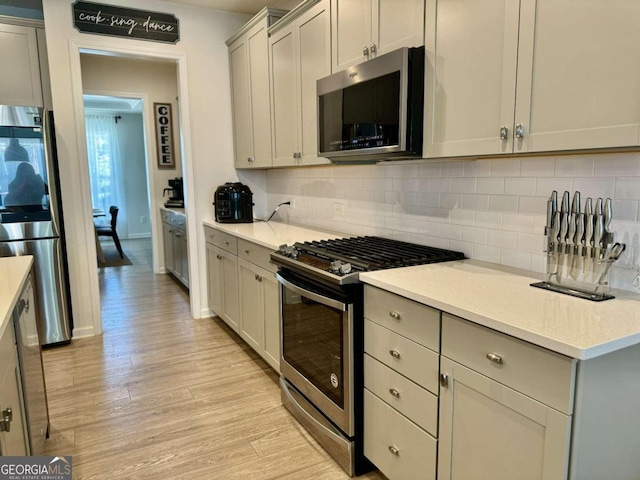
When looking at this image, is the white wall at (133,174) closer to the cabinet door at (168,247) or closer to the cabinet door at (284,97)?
the cabinet door at (168,247)

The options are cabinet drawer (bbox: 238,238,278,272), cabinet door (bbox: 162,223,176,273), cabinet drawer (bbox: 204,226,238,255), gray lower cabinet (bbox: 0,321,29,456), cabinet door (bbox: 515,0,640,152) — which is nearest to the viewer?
cabinet door (bbox: 515,0,640,152)

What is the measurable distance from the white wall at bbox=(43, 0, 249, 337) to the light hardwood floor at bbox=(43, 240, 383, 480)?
1.62ft

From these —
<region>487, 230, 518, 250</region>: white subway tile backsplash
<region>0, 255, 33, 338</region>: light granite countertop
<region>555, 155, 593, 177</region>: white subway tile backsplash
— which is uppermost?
<region>555, 155, 593, 177</region>: white subway tile backsplash

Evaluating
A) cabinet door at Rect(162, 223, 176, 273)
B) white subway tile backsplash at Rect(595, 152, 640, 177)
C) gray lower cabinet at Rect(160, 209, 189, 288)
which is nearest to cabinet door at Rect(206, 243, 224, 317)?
gray lower cabinet at Rect(160, 209, 189, 288)

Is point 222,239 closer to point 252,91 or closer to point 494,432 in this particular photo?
point 252,91

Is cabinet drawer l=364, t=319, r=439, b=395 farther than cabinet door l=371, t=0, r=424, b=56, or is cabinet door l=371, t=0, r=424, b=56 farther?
cabinet door l=371, t=0, r=424, b=56

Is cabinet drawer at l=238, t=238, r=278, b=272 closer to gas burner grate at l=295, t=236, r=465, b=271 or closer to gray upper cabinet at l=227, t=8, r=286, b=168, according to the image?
gas burner grate at l=295, t=236, r=465, b=271

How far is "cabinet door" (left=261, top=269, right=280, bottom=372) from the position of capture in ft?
8.86

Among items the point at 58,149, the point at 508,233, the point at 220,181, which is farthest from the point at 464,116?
the point at 58,149

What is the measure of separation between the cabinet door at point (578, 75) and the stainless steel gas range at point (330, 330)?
79cm

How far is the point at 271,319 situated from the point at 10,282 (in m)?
1.40

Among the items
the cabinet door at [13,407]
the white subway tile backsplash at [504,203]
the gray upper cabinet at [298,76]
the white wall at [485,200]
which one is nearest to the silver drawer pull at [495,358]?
the white wall at [485,200]

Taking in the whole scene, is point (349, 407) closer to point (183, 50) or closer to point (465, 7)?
point (465, 7)

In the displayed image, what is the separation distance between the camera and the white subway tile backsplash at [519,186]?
6.03ft
